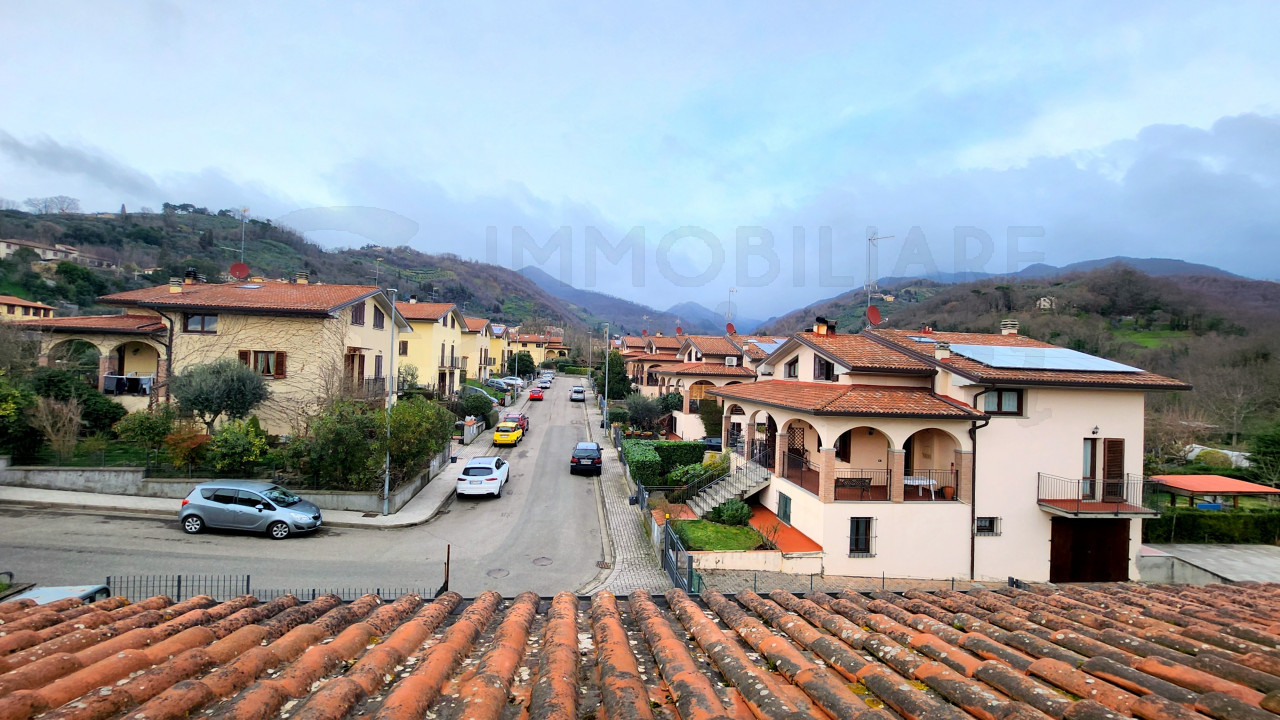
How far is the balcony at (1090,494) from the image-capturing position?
55.8 ft

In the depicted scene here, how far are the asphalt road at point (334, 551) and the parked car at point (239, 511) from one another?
1.19ft

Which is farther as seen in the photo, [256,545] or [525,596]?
[256,545]

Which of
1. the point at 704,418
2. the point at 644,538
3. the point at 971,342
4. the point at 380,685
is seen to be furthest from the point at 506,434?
the point at 380,685

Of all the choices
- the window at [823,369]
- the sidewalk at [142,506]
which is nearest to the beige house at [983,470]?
the window at [823,369]

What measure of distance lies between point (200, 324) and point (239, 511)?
13.0 meters

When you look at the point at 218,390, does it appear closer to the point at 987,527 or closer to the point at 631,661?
the point at 631,661

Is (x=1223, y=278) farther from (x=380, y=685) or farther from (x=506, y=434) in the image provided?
(x=380, y=685)

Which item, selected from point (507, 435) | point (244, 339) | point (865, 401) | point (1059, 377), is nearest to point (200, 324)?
point (244, 339)

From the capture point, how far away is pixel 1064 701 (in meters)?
3.46

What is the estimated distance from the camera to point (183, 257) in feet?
281

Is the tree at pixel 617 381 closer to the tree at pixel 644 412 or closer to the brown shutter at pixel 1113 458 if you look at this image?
the tree at pixel 644 412

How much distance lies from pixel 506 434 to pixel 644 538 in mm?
16580

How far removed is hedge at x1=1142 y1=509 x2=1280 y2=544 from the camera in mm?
21531

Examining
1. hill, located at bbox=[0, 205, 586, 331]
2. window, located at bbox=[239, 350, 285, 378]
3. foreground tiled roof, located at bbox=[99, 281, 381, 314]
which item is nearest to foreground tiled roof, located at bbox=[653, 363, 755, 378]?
foreground tiled roof, located at bbox=[99, 281, 381, 314]
